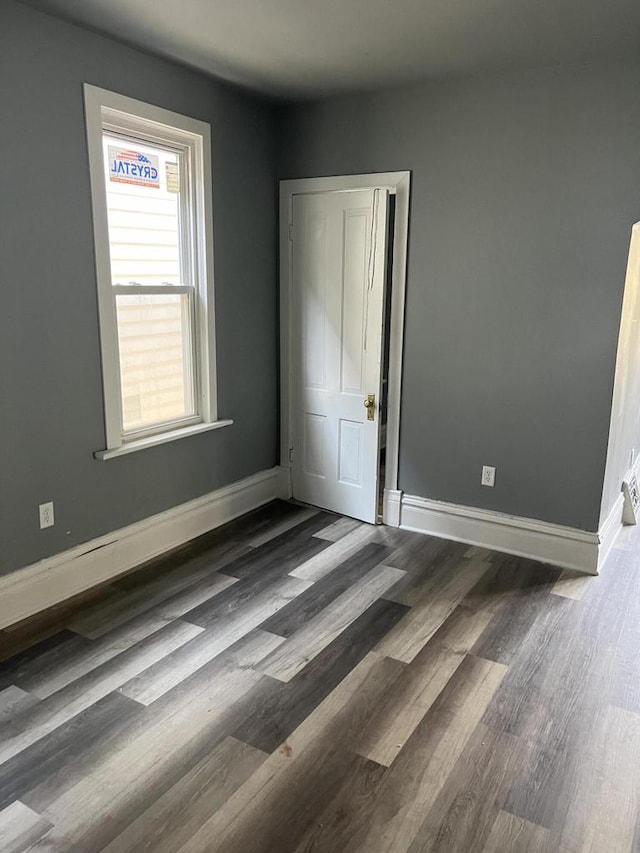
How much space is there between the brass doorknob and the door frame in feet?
0.32

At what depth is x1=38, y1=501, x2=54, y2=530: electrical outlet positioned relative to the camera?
9.41ft

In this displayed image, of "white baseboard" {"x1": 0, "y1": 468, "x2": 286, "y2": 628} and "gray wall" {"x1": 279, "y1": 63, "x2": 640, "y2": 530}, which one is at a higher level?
"gray wall" {"x1": 279, "y1": 63, "x2": 640, "y2": 530}

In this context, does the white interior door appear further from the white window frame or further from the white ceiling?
the white ceiling

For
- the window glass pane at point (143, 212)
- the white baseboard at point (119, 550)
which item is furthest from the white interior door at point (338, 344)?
the window glass pane at point (143, 212)

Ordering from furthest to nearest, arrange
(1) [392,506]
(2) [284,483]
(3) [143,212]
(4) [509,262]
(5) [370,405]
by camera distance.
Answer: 1. (2) [284,483]
2. (1) [392,506]
3. (5) [370,405]
4. (4) [509,262]
5. (3) [143,212]

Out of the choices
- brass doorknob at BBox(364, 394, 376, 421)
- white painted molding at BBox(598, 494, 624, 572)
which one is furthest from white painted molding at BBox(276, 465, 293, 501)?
white painted molding at BBox(598, 494, 624, 572)

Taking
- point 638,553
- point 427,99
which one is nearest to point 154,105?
point 427,99

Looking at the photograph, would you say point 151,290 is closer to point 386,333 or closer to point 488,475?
point 386,333

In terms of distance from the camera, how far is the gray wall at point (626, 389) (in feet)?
10.5

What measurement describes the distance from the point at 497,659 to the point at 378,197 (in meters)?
2.51

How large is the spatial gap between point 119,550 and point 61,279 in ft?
4.52

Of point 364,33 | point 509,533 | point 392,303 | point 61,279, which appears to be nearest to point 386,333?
point 392,303

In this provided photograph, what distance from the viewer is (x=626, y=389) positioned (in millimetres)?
3609

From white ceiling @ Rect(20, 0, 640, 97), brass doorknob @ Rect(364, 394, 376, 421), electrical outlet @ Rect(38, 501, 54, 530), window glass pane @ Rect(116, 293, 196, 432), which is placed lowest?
electrical outlet @ Rect(38, 501, 54, 530)
